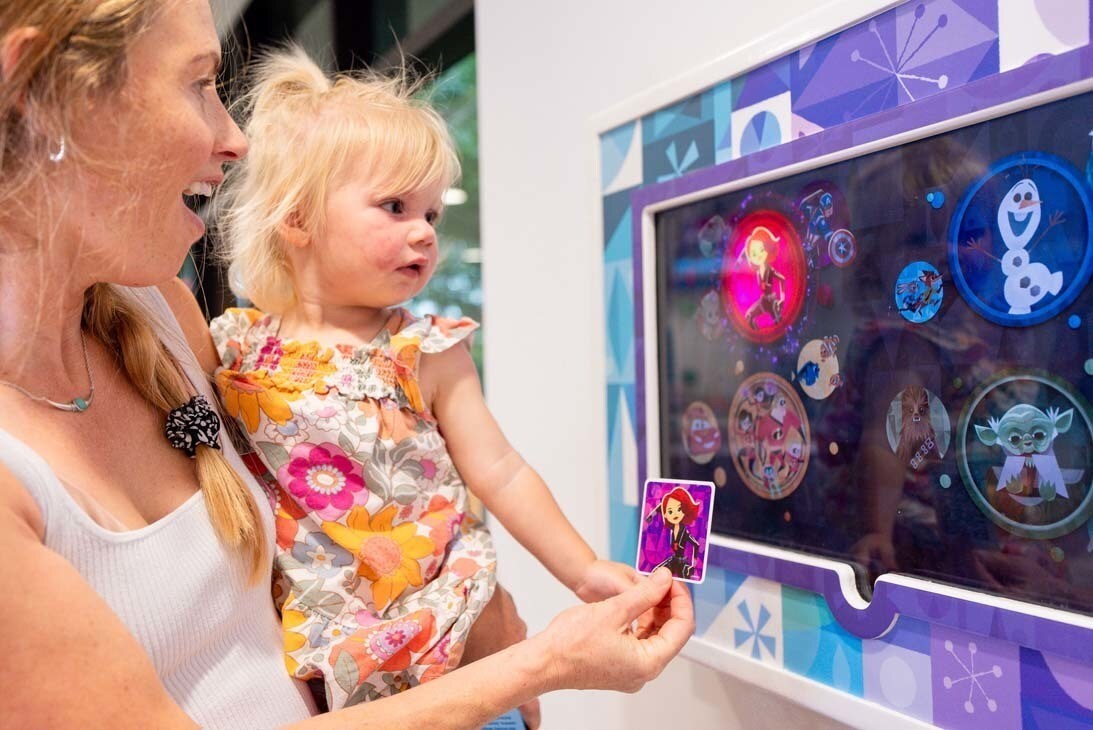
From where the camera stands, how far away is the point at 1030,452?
753 millimetres

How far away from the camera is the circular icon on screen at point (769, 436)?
986mm

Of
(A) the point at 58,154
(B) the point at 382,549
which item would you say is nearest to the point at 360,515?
(B) the point at 382,549

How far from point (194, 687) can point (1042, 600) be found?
734mm

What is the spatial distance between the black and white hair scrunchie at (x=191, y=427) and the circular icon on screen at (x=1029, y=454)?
2.33 feet

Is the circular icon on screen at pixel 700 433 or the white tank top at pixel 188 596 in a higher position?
the circular icon on screen at pixel 700 433

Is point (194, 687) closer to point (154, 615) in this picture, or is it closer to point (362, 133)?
point (154, 615)

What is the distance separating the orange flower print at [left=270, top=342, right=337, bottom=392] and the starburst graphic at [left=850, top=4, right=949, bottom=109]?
65 cm

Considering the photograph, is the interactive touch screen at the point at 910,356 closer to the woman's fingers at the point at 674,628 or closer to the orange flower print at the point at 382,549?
the woman's fingers at the point at 674,628

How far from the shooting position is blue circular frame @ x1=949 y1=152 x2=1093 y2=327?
0.71m

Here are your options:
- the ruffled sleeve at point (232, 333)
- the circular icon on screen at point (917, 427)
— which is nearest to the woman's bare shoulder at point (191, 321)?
the ruffled sleeve at point (232, 333)

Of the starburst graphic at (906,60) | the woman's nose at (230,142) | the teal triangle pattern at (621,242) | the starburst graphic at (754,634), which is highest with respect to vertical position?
the starburst graphic at (906,60)

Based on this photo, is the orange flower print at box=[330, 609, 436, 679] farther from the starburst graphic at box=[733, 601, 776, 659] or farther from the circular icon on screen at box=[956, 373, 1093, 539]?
the circular icon on screen at box=[956, 373, 1093, 539]

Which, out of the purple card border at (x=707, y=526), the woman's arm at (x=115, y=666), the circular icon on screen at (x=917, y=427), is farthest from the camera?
the purple card border at (x=707, y=526)


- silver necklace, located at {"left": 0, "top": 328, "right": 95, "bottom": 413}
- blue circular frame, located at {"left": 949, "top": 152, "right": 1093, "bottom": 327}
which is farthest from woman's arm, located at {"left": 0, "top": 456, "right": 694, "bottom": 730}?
blue circular frame, located at {"left": 949, "top": 152, "right": 1093, "bottom": 327}
